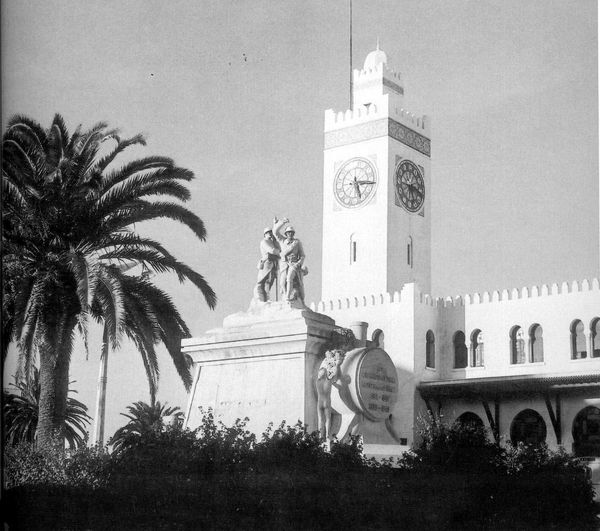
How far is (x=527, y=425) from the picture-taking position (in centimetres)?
4156

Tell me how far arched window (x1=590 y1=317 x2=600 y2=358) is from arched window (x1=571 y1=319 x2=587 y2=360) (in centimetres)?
41

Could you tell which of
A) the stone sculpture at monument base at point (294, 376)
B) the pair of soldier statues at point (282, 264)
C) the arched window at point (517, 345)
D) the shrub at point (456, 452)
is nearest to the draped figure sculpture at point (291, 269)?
the pair of soldier statues at point (282, 264)

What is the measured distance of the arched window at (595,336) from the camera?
4134 centimetres

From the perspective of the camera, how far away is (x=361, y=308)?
48250mm

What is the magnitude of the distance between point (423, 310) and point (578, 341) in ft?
23.7

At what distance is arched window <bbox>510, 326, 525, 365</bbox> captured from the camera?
4459cm

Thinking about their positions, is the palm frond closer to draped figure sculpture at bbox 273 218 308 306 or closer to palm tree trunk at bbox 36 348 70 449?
draped figure sculpture at bbox 273 218 308 306

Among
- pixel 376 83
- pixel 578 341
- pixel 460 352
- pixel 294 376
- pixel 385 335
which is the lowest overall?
pixel 294 376

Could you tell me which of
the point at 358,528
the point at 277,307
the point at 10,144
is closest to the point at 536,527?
the point at 358,528

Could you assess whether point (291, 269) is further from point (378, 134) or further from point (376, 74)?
point (376, 74)

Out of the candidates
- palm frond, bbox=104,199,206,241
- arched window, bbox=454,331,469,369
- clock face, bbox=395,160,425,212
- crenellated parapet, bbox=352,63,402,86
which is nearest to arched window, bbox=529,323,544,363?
arched window, bbox=454,331,469,369

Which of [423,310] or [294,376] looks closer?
[294,376]

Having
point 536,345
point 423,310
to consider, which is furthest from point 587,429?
point 423,310

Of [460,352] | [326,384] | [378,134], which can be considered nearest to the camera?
[326,384]
